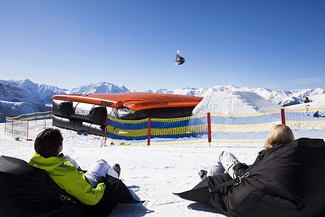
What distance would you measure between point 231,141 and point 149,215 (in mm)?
6497

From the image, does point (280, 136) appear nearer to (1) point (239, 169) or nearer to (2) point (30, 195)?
(1) point (239, 169)

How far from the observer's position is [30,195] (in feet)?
5.21

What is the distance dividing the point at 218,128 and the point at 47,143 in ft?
27.4

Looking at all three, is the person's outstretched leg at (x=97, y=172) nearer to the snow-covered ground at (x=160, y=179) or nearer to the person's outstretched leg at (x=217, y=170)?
the snow-covered ground at (x=160, y=179)

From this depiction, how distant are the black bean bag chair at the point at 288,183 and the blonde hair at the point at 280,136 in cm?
16

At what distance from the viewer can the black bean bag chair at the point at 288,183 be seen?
159 centimetres

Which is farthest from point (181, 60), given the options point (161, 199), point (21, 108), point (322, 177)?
point (21, 108)

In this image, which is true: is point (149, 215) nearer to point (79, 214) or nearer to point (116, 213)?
point (116, 213)

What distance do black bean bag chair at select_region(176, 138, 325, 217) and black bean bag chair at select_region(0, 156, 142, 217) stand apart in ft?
4.96

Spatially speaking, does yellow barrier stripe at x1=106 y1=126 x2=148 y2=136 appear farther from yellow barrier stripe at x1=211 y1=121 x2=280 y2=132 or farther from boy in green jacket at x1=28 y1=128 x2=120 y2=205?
boy in green jacket at x1=28 y1=128 x2=120 y2=205

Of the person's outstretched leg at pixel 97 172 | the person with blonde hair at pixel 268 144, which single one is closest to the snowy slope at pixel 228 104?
the person with blonde hair at pixel 268 144

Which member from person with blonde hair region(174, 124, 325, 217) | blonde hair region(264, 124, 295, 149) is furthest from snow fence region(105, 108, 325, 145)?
person with blonde hair region(174, 124, 325, 217)

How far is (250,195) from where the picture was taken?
5.73 feet

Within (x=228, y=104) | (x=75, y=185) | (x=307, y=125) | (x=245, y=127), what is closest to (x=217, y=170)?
(x=75, y=185)
